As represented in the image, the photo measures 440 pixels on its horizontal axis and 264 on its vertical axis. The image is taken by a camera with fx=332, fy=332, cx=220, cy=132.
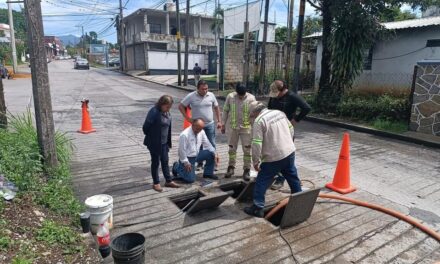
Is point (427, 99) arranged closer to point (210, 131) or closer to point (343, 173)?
point (343, 173)

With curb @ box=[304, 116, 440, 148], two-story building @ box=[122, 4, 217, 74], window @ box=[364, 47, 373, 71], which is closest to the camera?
curb @ box=[304, 116, 440, 148]

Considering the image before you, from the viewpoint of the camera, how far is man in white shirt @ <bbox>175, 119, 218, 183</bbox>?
16.9 ft

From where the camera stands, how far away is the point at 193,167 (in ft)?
17.7

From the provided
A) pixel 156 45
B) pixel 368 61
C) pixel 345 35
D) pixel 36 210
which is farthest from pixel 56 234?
pixel 156 45

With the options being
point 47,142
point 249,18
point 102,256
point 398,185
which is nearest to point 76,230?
point 102,256

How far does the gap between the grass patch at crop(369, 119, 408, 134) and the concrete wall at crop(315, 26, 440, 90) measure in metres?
2.99

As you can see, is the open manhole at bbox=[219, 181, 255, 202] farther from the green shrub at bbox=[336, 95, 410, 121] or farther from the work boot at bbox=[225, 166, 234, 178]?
the green shrub at bbox=[336, 95, 410, 121]

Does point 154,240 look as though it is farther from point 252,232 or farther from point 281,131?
point 281,131

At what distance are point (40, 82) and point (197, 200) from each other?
2.97 m

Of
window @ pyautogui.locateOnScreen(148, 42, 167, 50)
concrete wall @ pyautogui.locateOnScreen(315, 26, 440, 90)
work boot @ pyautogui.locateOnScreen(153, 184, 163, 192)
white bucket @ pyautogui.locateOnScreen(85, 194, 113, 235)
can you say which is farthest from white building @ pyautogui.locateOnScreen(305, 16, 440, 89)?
window @ pyautogui.locateOnScreen(148, 42, 167, 50)

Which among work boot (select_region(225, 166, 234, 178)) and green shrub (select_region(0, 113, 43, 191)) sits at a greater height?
green shrub (select_region(0, 113, 43, 191))

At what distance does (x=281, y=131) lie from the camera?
4.00 metres

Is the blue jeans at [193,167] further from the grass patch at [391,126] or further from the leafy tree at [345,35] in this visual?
the leafy tree at [345,35]

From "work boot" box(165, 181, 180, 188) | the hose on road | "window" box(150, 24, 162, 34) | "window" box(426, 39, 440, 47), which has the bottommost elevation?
the hose on road
